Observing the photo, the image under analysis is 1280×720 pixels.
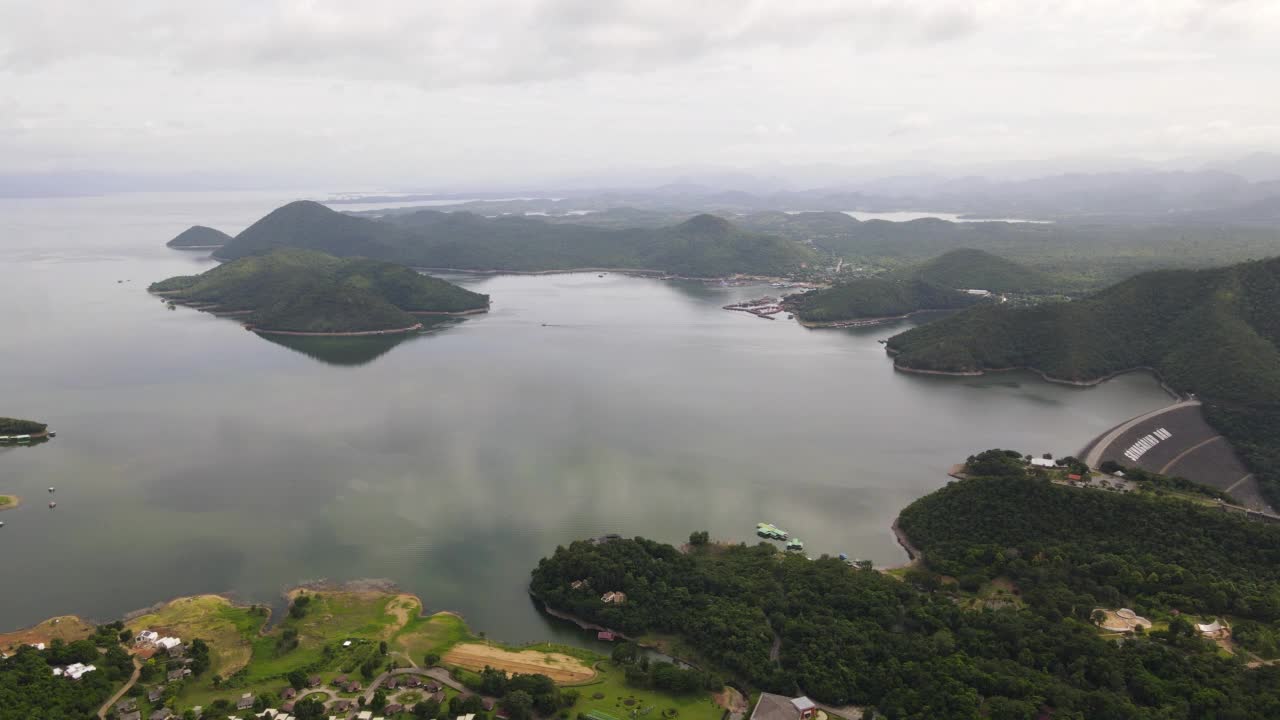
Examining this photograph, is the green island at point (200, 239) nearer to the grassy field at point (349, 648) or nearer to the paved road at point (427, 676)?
the grassy field at point (349, 648)

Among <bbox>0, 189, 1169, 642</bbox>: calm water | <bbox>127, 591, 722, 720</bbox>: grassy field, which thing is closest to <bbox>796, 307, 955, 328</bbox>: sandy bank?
<bbox>0, 189, 1169, 642</bbox>: calm water

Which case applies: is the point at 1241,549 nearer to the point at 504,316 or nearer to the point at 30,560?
the point at 30,560

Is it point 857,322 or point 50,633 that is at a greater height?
point 857,322

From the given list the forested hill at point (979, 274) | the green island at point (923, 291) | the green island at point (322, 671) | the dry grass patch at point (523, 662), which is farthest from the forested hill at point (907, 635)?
the forested hill at point (979, 274)

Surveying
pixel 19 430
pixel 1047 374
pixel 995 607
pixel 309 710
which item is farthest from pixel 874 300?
pixel 19 430

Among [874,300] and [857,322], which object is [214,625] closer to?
[857,322]
